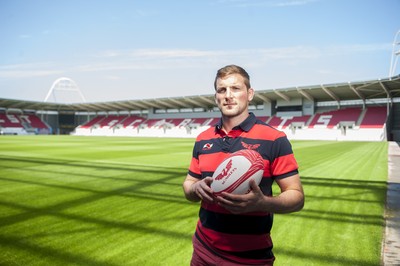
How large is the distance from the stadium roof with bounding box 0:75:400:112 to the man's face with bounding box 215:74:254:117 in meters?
41.3

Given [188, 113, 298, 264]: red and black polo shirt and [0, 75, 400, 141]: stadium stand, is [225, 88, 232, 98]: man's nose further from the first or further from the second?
[0, 75, 400, 141]: stadium stand

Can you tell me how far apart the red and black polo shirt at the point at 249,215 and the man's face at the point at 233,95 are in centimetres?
12

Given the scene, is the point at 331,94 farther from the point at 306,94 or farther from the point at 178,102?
the point at 178,102

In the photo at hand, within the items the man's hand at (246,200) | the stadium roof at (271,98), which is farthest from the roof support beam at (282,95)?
the man's hand at (246,200)

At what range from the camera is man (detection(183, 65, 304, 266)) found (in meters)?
2.02

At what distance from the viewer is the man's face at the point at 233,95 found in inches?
88.1

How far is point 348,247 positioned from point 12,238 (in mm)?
5075

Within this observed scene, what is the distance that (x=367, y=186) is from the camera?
872 centimetres

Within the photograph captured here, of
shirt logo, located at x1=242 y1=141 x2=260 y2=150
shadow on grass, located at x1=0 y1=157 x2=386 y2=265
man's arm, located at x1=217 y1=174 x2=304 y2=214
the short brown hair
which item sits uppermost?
the short brown hair

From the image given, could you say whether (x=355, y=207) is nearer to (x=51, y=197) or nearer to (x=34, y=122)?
(x=51, y=197)

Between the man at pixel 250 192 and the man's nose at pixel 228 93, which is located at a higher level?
the man's nose at pixel 228 93

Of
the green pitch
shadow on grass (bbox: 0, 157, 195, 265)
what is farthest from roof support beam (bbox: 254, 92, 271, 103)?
the green pitch

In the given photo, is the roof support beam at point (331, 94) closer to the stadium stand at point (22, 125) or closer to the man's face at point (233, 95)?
the man's face at point (233, 95)

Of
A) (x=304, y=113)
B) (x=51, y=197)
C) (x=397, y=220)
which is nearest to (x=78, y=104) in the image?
(x=304, y=113)
